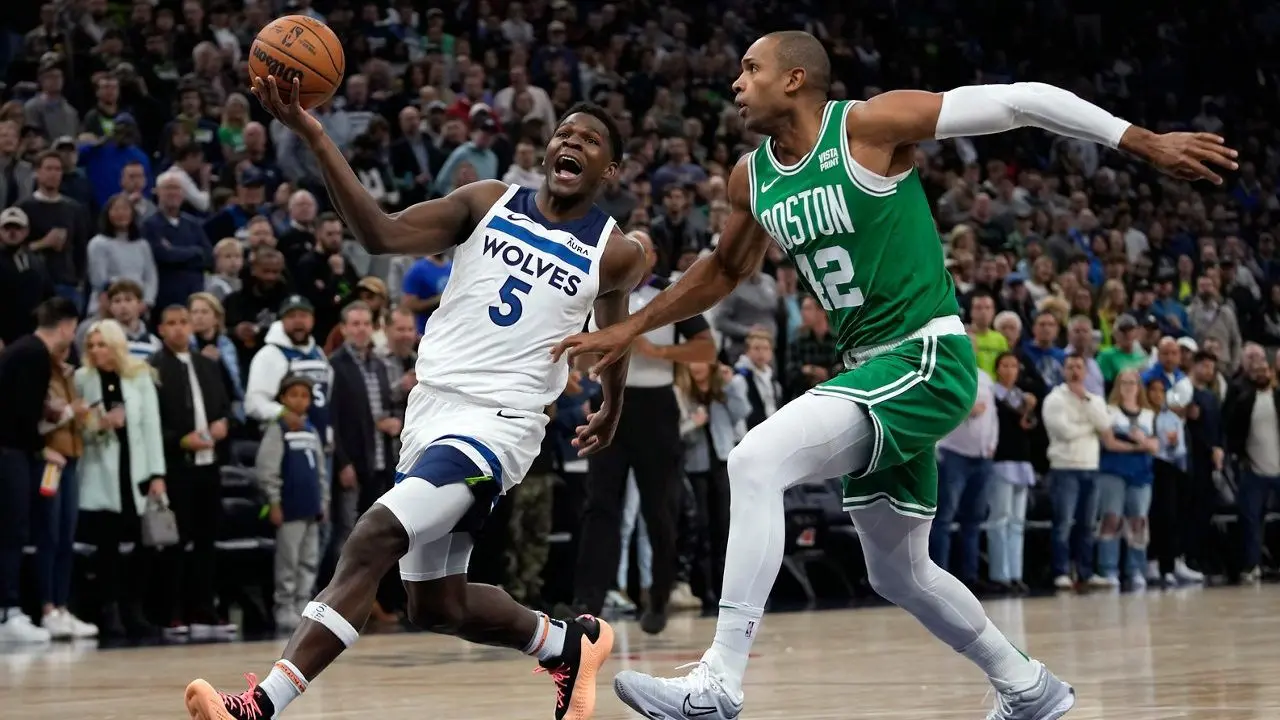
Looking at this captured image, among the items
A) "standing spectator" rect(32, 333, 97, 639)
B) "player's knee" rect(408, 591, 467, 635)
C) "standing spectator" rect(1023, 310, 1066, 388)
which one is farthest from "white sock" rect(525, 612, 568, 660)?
"standing spectator" rect(1023, 310, 1066, 388)

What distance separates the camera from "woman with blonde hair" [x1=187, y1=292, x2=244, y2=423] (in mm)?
12945

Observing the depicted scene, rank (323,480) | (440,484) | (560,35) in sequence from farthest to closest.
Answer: (560,35) < (323,480) < (440,484)

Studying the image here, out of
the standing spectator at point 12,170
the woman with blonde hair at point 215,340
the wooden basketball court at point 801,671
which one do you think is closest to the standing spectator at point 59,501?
the wooden basketball court at point 801,671

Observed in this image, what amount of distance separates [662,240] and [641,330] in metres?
9.89

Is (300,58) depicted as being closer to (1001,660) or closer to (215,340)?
(1001,660)

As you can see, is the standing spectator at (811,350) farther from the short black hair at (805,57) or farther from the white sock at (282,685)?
the white sock at (282,685)

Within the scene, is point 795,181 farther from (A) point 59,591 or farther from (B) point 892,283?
(A) point 59,591

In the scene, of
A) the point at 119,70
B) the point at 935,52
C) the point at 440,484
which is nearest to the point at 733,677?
the point at 440,484

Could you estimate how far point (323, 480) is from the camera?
1290 centimetres

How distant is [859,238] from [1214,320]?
16.1m

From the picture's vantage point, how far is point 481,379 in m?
6.39

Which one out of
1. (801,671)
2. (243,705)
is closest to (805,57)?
(243,705)

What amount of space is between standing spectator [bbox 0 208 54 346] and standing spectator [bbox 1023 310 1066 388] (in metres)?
8.98

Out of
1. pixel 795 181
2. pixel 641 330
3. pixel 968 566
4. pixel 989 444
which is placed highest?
pixel 795 181
